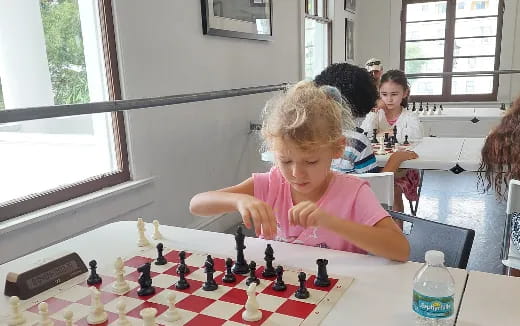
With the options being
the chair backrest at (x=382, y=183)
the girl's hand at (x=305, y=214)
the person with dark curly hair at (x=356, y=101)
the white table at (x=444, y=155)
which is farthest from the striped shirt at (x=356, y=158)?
the girl's hand at (x=305, y=214)

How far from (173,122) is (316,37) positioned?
A: 11.8ft

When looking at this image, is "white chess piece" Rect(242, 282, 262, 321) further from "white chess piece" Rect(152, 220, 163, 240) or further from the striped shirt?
the striped shirt

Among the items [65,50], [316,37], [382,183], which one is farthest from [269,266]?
[316,37]

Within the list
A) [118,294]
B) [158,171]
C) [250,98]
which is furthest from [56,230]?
[250,98]

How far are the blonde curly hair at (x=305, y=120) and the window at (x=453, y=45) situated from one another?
18.0 ft

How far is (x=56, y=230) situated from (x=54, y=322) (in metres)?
1.22

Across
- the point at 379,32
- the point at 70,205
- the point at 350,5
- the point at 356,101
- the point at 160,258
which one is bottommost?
the point at 70,205

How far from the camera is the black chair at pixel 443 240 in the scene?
Result: 1.19m

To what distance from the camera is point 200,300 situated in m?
0.93

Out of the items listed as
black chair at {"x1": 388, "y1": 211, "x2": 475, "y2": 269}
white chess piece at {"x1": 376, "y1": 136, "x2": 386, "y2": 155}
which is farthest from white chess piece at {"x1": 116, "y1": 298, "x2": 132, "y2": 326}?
white chess piece at {"x1": 376, "y1": 136, "x2": 386, "y2": 155}

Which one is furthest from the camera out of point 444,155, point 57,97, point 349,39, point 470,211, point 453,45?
point 349,39

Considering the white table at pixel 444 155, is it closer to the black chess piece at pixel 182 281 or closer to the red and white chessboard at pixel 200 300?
the red and white chessboard at pixel 200 300

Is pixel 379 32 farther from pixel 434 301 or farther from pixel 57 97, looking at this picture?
pixel 434 301

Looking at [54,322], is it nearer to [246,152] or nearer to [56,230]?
[56,230]
